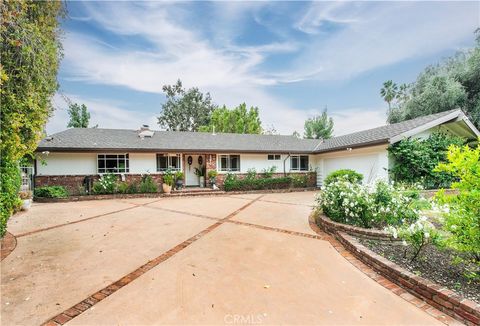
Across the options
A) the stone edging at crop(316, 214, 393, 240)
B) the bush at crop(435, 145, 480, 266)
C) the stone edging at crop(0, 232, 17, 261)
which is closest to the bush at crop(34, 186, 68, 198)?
the stone edging at crop(0, 232, 17, 261)

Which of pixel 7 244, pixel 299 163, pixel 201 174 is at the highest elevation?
pixel 299 163

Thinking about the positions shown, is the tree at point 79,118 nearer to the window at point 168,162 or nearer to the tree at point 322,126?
the window at point 168,162

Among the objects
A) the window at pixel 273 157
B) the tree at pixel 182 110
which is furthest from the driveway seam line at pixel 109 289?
the tree at pixel 182 110

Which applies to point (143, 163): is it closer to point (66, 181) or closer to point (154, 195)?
point (154, 195)

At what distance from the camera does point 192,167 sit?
15.7 m

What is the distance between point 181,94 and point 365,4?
29.9m

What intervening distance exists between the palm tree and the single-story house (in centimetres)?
2523

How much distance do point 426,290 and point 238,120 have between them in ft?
89.6

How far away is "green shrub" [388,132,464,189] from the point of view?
10.5m

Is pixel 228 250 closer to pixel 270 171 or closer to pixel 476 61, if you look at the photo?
pixel 270 171

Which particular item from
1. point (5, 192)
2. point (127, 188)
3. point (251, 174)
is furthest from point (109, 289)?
point (251, 174)

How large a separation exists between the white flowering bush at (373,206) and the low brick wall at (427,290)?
1.34 metres

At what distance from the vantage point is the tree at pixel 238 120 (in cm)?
2922

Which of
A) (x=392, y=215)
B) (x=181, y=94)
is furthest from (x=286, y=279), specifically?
(x=181, y=94)
